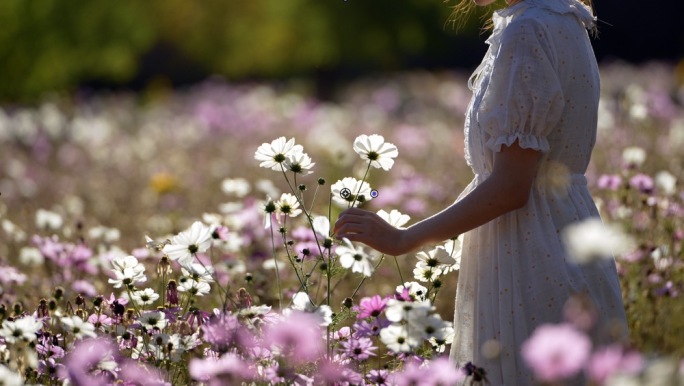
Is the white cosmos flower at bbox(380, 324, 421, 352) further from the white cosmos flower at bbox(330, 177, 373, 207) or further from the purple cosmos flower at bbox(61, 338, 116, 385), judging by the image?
the purple cosmos flower at bbox(61, 338, 116, 385)

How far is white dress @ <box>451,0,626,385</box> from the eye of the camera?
6.84ft

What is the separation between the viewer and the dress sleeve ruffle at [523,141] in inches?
81.2

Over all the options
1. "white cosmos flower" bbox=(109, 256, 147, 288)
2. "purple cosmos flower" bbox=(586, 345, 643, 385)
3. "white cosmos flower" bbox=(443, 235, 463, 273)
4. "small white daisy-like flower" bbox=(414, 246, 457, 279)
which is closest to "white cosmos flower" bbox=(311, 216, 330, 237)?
"small white daisy-like flower" bbox=(414, 246, 457, 279)

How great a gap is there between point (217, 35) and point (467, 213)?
25296 millimetres

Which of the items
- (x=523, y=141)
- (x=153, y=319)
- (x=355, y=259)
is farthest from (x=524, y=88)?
(x=153, y=319)

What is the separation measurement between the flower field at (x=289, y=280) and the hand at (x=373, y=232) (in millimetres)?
40

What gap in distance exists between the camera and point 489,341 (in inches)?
85.4

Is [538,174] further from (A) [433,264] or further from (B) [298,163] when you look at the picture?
(B) [298,163]

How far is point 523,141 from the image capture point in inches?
81.1

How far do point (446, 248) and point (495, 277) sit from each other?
0.25 metres

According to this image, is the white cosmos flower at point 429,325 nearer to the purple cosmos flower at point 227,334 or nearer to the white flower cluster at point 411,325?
the white flower cluster at point 411,325

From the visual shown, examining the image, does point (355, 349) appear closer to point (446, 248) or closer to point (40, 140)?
point (446, 248)

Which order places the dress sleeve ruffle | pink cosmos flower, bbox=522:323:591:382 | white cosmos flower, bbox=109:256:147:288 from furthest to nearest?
1. white cosmos flower, bbox=109:256:147:288
2. the dress sleeve ruffle
3. pink cosmos flower, bbox=522:323:591:382

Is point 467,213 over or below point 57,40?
below
